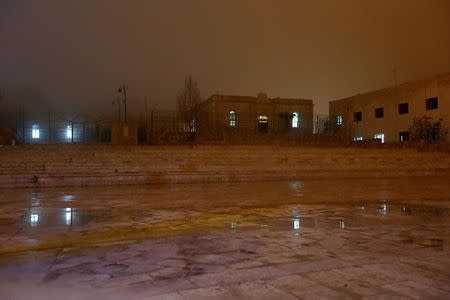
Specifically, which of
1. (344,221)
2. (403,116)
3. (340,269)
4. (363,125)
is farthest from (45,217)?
(363,125)

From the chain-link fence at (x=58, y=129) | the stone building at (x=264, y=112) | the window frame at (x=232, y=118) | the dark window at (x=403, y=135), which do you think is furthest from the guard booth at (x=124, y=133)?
the dark window at (x=403, y=135)

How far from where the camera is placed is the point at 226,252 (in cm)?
466

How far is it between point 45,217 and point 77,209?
3.73 ft

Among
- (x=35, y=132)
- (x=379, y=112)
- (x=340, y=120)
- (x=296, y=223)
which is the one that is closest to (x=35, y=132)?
(x=35, y=132)

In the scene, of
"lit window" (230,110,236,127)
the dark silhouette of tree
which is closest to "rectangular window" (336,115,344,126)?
Answer: "lit window" (230,110,236,127)

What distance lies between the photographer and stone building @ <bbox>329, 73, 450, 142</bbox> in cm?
3506

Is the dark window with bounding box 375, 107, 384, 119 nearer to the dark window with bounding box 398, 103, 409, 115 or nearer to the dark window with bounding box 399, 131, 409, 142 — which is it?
the dark window with bounding box 398, 103, 409, 115

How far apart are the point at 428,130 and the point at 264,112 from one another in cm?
1968

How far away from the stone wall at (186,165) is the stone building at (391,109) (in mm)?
13740

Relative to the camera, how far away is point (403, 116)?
38.8m

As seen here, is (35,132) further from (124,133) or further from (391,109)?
(391,109)

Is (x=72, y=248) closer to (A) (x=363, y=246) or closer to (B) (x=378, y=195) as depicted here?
(A) (x=363, y=246)

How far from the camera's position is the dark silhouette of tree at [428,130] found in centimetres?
3369

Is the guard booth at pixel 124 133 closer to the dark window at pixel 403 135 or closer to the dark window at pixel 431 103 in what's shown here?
the dark window at pixel 403 135
